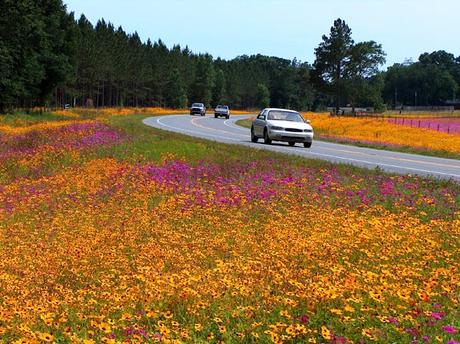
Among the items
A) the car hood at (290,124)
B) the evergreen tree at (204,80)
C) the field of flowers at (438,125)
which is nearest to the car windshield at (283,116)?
the car hood at (290,124)

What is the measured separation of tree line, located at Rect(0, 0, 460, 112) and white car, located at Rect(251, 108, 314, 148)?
21.5 m

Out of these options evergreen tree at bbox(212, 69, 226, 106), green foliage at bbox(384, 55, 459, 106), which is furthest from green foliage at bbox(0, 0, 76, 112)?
green foliage at bbox(384, 55, 459, 106)

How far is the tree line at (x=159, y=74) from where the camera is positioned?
46.6m

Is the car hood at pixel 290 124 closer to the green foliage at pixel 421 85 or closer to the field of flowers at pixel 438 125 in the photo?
the field of flowers at pixel 438 125

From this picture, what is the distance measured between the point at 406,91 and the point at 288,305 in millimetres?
187282

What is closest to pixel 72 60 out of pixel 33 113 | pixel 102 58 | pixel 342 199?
pixel 33 113

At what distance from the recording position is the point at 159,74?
124 metres

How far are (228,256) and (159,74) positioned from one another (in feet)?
395

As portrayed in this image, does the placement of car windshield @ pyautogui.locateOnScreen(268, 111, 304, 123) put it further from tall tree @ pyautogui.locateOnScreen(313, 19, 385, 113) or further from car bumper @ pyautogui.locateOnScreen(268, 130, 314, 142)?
tall tree @ pyautogui.locateOnScreen(313, 19, 385, 113)

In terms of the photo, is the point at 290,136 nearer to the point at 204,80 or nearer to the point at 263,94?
the point at 204,80

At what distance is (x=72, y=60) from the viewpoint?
2584 inches

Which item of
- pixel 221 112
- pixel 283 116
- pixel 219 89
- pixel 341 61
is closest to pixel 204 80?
pixel 219 89

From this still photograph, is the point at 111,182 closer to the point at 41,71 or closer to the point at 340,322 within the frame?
the point at 340,322

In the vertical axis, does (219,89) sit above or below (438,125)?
above
